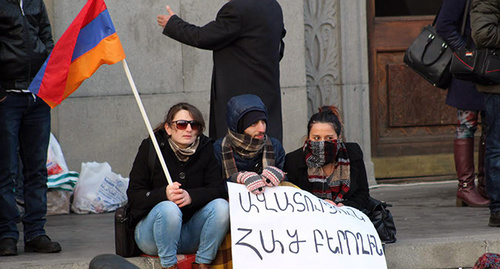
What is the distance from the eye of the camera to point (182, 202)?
5.16m

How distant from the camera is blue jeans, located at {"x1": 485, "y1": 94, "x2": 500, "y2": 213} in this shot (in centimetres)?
634

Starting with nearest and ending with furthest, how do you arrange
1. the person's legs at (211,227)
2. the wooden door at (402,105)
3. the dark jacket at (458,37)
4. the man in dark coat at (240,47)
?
the person's legs at (211,227)
the man in dark coat at (240,47)
the dark jacket at (458,37)
the wooden door at (402,105)

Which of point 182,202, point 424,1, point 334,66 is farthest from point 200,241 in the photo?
point 424,1

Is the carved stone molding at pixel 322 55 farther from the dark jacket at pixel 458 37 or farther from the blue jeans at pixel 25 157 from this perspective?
the blue jeans at pixel 25 157

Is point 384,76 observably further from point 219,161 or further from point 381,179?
point 219,161

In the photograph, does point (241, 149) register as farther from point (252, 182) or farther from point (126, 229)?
point (126, 229)

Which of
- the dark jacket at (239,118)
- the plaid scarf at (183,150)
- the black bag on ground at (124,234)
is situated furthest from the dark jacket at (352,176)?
the black bag on ground at (124,234)

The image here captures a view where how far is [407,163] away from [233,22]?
3823 millimetres

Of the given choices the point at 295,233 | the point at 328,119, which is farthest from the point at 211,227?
the point at 328,119

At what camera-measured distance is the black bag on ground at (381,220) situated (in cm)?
564

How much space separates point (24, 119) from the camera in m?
5.81

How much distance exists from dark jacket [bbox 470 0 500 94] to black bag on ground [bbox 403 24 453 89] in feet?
2.72

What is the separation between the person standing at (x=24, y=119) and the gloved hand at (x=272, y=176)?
1403mm

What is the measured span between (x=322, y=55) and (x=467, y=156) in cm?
216
